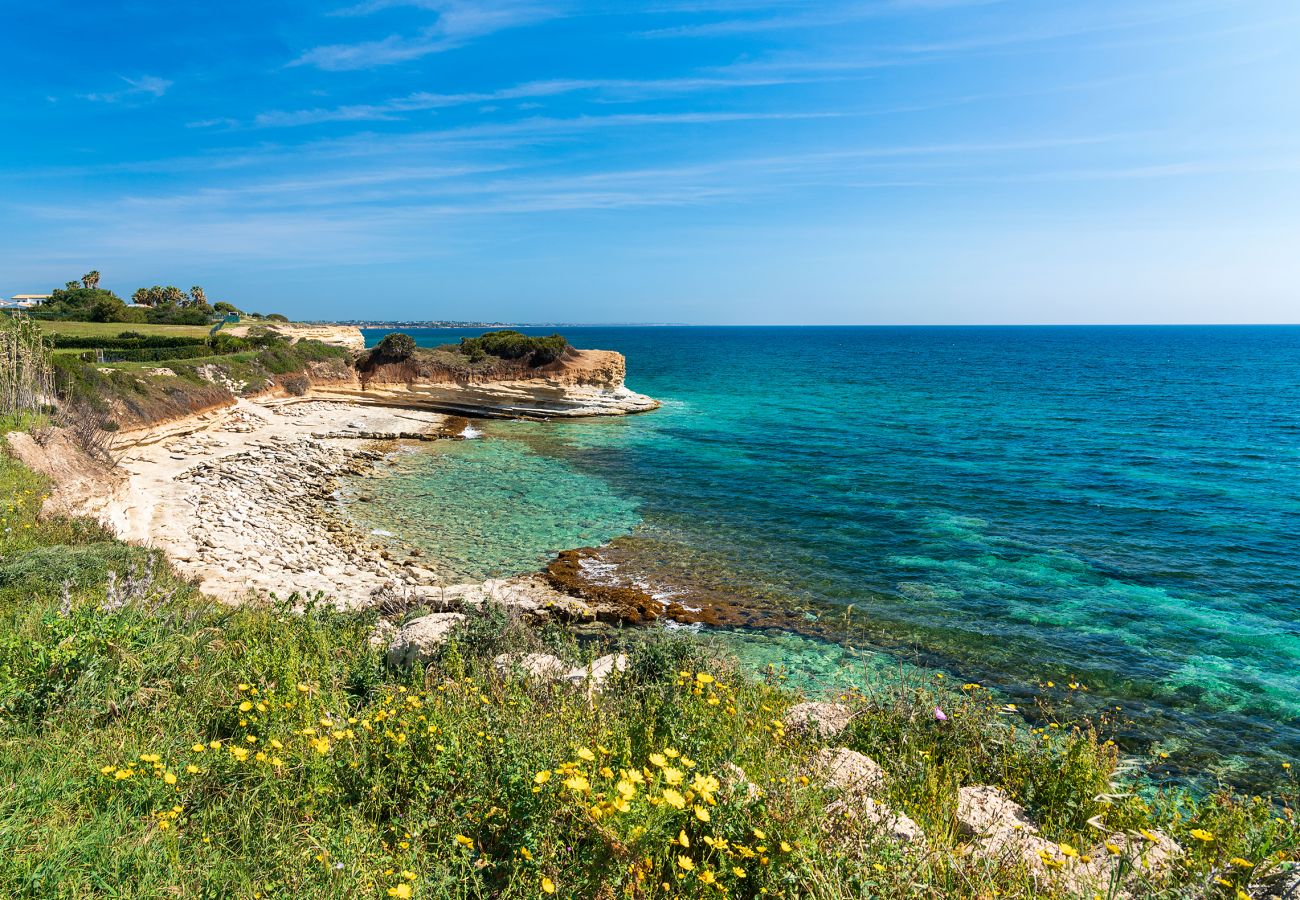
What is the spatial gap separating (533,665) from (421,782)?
327 cm

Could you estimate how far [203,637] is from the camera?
6.47m

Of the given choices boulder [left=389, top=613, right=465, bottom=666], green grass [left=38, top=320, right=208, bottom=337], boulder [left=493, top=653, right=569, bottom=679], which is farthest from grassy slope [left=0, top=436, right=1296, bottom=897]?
green grass [left=38, top=320, right=208, bottom=337]

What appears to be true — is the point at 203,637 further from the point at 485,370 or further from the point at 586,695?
the point at 485,370

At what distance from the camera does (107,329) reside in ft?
142

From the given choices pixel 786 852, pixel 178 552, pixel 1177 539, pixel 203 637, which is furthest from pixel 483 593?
pixel 1177 539

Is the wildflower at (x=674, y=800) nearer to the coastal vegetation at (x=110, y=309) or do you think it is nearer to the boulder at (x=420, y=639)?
the boulder at (x=420, y=639)

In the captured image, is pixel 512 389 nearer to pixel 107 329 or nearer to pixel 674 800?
pixel 107 329

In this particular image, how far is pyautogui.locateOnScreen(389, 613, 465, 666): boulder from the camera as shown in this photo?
313 inches

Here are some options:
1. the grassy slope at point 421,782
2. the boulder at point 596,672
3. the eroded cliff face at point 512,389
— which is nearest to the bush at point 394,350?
the eroded cliff face at point 512,389

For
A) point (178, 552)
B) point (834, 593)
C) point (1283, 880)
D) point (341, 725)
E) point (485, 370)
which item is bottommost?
point (834, 593)

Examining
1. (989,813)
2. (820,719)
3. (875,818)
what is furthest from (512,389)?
(875,818)

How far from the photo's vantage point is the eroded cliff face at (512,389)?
42844mm

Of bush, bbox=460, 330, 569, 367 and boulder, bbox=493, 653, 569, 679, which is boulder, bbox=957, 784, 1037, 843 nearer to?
boulder, bbox=493, 653, 569, 679

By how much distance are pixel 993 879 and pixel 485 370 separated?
47.1m
